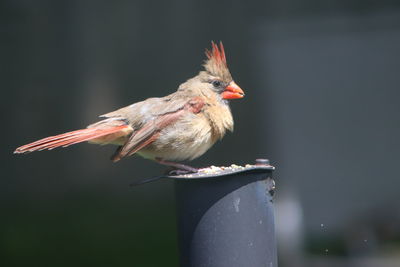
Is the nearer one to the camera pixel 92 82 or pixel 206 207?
pixel 206 207

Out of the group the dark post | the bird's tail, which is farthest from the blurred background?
the dark post

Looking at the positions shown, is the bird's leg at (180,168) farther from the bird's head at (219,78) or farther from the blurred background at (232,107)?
the blurred background at (232,107)

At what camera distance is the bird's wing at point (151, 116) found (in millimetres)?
3531

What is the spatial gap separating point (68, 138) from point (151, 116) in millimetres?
507

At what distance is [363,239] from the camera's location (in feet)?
22.0

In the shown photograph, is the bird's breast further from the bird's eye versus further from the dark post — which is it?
the dark post

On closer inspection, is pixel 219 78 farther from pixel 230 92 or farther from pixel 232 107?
pixel 232 107

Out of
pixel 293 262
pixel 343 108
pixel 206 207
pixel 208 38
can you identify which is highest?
pixel 208 38

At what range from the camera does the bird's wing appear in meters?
3.53

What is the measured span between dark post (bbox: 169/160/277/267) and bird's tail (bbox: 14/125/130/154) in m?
0.87

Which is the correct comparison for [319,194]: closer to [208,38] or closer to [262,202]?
[208,38]

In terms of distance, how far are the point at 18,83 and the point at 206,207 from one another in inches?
273

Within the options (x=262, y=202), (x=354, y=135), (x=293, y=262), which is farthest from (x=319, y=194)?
(x=262, y=202)

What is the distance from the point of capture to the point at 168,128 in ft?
11.9
